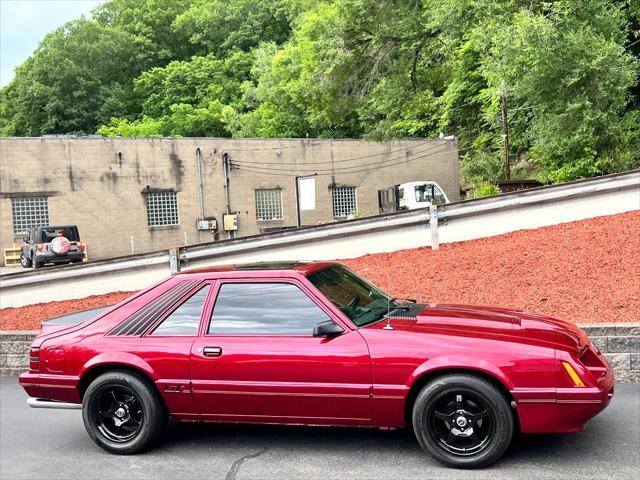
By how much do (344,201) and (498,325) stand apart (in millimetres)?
31313

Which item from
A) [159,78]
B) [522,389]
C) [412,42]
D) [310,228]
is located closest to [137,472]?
[522,389]

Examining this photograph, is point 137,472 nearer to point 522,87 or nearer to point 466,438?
point 466,438

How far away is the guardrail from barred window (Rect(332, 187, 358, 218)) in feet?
78.4

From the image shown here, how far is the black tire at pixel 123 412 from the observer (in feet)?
16.8

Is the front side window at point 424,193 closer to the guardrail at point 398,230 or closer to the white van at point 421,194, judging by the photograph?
the white van at point 421,194

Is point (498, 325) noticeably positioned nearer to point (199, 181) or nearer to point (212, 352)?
point (212, 352)

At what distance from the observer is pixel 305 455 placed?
503 cm

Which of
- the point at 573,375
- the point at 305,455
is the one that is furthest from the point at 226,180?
the point at 573,375

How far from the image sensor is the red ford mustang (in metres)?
4.46

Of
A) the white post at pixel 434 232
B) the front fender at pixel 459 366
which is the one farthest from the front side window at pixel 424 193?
the front fender at pixel 459 366

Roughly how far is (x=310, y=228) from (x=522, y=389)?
7748mm

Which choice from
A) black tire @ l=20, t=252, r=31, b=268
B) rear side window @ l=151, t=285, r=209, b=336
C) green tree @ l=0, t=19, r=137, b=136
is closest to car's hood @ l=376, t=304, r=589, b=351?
rear side window @ l=151, t=285, r=209, b=336

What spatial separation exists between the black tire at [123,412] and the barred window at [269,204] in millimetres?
29524

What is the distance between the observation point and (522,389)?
174 inches
